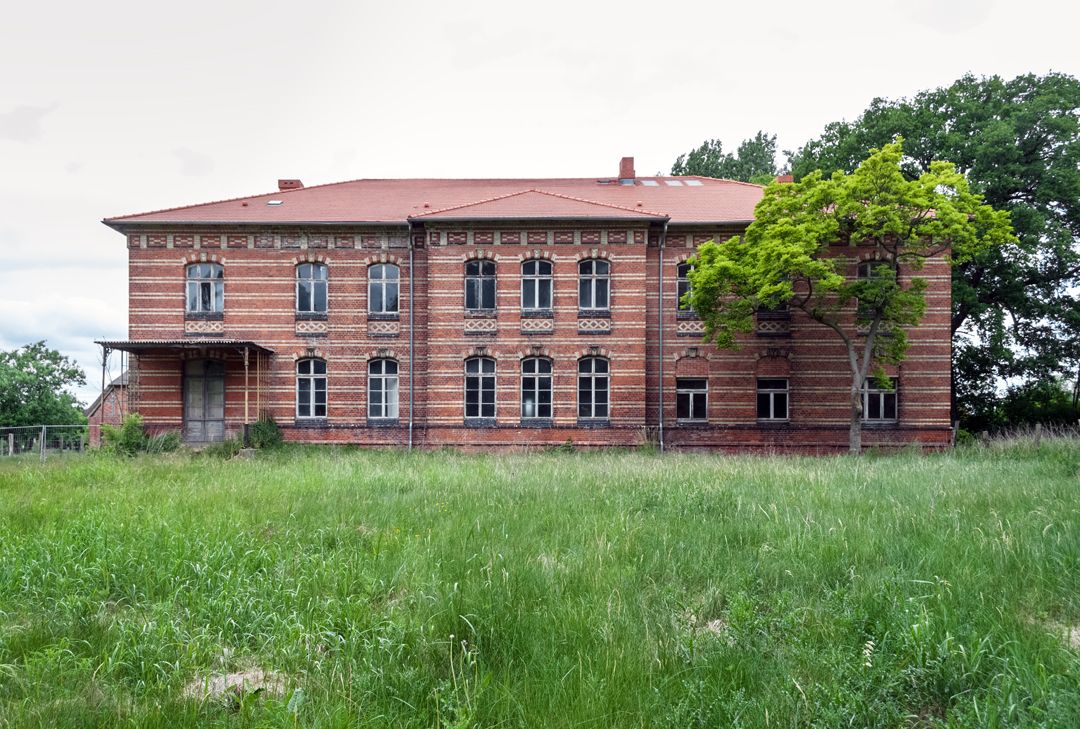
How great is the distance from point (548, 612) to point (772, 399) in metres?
19.3

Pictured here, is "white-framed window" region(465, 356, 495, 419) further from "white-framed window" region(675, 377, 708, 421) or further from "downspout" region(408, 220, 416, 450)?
"white-framed window" region(675, 377, 708, 421)

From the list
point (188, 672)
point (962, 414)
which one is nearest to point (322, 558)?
point (188, 672)

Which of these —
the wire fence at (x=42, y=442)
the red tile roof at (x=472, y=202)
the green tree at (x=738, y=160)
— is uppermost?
the green tree at (x=738, y=160)

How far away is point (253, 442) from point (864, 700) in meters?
20.3

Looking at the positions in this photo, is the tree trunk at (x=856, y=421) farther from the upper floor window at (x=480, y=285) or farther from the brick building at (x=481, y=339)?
the upper floor window at (x=480, y=285)

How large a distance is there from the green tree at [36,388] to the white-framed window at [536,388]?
28.6 m

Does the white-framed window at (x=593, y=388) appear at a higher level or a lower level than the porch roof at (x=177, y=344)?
lower

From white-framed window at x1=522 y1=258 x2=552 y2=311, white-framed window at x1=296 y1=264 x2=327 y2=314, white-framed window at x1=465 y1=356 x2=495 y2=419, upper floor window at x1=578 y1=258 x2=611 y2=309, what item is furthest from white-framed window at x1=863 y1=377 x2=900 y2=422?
white-framed window at x1=296 y1=264 x2=327 y2=314

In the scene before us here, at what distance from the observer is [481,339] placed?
21.3 meters

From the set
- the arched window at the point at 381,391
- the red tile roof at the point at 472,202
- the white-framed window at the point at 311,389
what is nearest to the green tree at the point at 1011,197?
the red tile roof at the point at 472,202

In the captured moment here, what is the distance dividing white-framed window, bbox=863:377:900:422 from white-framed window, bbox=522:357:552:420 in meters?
11.6

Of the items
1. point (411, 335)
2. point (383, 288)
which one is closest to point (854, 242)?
point (411, 335)

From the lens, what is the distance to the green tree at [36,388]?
3400cm

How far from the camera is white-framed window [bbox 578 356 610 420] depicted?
69.3 ft
